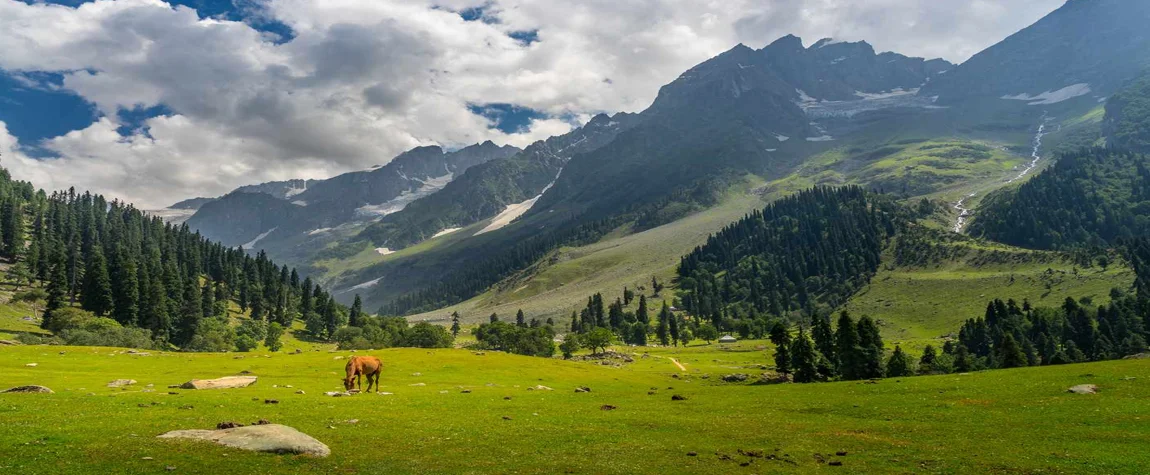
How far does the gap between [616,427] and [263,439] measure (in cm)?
1953

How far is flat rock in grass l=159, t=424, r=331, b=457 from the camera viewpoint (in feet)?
80.2

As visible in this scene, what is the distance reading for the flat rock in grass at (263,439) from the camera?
24.5 m

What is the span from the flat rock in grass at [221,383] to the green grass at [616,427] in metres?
2.03

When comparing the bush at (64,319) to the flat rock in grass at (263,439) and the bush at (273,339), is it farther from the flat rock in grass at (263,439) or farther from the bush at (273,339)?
the flat rock in grass at (263,439)

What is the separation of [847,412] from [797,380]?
46.0m

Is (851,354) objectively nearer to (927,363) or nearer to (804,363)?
(804,363)

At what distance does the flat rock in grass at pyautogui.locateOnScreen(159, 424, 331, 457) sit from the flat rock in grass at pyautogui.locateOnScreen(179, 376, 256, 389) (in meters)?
28.8

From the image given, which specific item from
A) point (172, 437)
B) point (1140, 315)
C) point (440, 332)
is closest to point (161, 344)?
point (440, 332)

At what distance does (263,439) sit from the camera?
2492 centimetres

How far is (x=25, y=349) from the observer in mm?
74188

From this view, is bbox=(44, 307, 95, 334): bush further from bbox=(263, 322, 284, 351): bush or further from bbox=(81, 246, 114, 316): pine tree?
bbox=(263, 322, 284, 351): bush

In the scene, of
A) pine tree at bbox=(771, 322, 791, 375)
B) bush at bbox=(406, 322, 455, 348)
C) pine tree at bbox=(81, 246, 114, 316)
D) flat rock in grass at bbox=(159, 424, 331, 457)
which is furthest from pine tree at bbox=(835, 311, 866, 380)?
pine tree at bbox=(81, 246, 114, 316)

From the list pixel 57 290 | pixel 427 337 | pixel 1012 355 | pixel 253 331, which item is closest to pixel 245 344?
pixel 253 331

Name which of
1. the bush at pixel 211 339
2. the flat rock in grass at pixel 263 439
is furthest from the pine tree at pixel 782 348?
the bush at pixel 211 339
